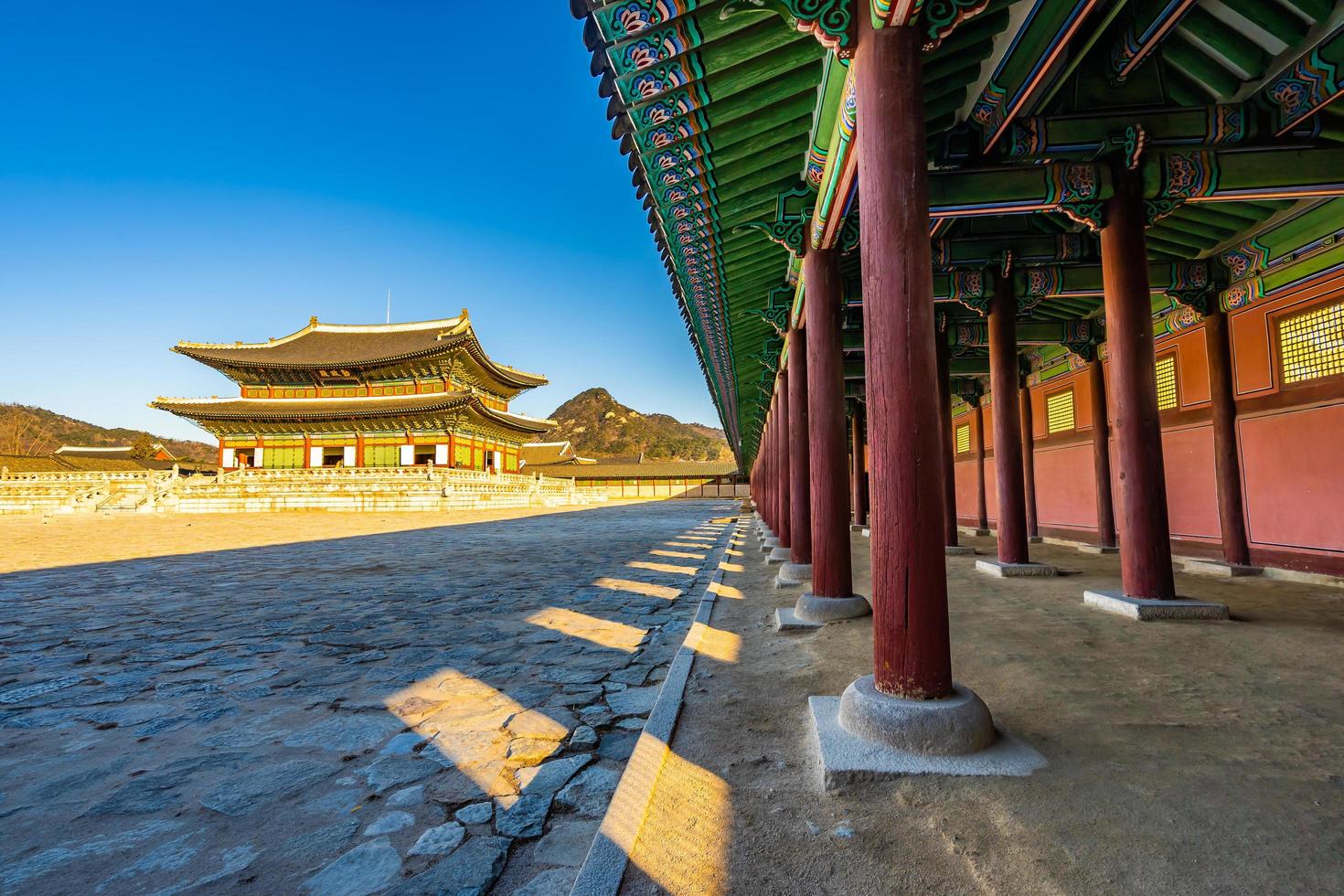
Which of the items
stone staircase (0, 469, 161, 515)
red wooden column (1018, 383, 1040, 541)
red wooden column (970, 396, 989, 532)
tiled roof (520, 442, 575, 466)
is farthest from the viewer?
tiled roof (520, 442, 575, 466)

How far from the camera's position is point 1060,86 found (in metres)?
4.58

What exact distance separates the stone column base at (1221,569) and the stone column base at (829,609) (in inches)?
198

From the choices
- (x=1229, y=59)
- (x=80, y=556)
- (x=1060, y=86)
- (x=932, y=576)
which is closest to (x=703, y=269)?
(x=1060, y=86)

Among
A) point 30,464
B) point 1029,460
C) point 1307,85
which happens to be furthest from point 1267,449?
point 30,464

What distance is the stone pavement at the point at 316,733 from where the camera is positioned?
2205mm

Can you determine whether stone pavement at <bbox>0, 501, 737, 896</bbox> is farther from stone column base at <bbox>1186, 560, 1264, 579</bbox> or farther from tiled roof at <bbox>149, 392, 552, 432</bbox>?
tiled roof at <bbox>149, 392, 552, 432</bbox>

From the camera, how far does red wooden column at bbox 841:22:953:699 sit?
8.63 feet

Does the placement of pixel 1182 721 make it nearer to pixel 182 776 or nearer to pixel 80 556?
pixel 182 776

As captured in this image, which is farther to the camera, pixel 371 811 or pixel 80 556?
pixel 80 556

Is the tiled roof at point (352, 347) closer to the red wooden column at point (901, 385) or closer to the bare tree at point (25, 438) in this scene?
the red wooden column at point (901, 385)

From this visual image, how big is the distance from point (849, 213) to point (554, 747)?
4342 mm

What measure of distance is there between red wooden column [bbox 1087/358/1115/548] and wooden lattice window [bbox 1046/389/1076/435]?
4.11 feet

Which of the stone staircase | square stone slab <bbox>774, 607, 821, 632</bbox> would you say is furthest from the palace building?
square stone slab <bbox>774, 607, 821, 632</bbox>

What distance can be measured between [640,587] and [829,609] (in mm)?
3599
